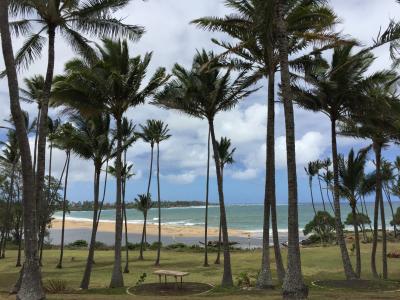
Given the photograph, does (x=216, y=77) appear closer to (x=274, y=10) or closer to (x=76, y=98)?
(x=76, y=98)

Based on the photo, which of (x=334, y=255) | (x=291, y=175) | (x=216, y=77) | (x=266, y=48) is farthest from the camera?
(x=334, y=255)

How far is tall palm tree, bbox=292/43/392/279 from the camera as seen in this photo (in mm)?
17234

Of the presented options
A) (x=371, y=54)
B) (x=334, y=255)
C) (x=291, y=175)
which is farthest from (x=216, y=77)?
(x=334, y=255)

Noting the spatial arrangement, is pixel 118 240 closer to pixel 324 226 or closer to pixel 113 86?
pixel 113 86

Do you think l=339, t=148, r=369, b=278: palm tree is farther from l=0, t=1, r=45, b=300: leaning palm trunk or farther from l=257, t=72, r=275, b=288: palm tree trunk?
l=0, t=1, r=45, b=300: leaning palm trunk

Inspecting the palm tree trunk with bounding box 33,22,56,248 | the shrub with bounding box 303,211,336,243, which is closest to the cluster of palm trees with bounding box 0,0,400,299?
the palm tree trunk with bounding box 33,22,56,248

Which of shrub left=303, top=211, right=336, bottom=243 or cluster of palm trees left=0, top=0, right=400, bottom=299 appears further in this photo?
shrub left=303, top=211, right=336, bottom=243

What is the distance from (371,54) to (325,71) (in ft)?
5.76

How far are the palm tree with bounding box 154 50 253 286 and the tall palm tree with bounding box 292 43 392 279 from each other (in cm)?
245

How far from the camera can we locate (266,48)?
15414 mm

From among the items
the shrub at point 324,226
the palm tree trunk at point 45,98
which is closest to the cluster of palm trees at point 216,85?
the palm tree trunk at point 45,98

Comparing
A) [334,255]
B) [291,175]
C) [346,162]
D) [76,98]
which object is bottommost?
[334,255]

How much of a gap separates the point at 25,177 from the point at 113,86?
806cm

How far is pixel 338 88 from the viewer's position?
17.5 meters
